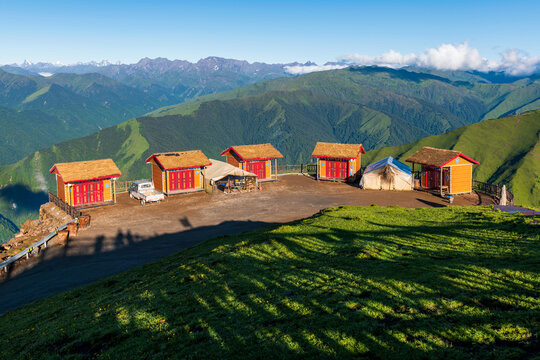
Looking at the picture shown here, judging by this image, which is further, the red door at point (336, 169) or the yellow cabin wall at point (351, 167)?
the red door at point (336, 169)

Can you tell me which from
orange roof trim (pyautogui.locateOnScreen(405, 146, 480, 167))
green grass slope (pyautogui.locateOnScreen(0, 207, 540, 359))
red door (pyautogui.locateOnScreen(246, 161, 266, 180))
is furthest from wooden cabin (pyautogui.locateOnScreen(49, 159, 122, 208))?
orange roof trim (pyautogui.locateOnScreen(405, 146, 480, 167))

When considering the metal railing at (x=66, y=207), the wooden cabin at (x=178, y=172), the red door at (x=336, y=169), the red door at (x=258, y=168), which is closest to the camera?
the metal railing at (x=66, y=207)

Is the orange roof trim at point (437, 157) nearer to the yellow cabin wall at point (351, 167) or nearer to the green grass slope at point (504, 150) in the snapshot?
the yellow cabin wall at point (351, 167)

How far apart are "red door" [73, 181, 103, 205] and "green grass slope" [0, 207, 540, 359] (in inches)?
862

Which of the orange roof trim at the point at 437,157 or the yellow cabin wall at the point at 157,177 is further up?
the orange roof trim at the point at 437,157

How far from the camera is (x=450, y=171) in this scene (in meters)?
43.5

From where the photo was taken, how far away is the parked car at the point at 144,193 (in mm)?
42312

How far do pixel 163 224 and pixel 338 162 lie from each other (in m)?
25.6

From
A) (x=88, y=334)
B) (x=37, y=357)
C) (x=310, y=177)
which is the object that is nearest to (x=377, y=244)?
(x=88, y=334)

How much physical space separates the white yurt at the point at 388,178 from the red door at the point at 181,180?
19579 millimetres

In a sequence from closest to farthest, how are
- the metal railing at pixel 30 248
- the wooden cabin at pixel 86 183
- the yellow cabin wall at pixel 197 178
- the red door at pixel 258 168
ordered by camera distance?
the metal railing at pixel 30 248
the wooden cabin at pixel 86 183
the yellow cabin wall at pixel 197 178
the red door at pixel 258 168

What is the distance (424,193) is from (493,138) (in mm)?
127539

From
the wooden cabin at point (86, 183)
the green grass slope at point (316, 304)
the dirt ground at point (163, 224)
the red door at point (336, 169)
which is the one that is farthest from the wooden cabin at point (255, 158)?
the green grass slope at point (316, 304)

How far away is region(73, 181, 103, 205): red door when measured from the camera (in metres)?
41.0
